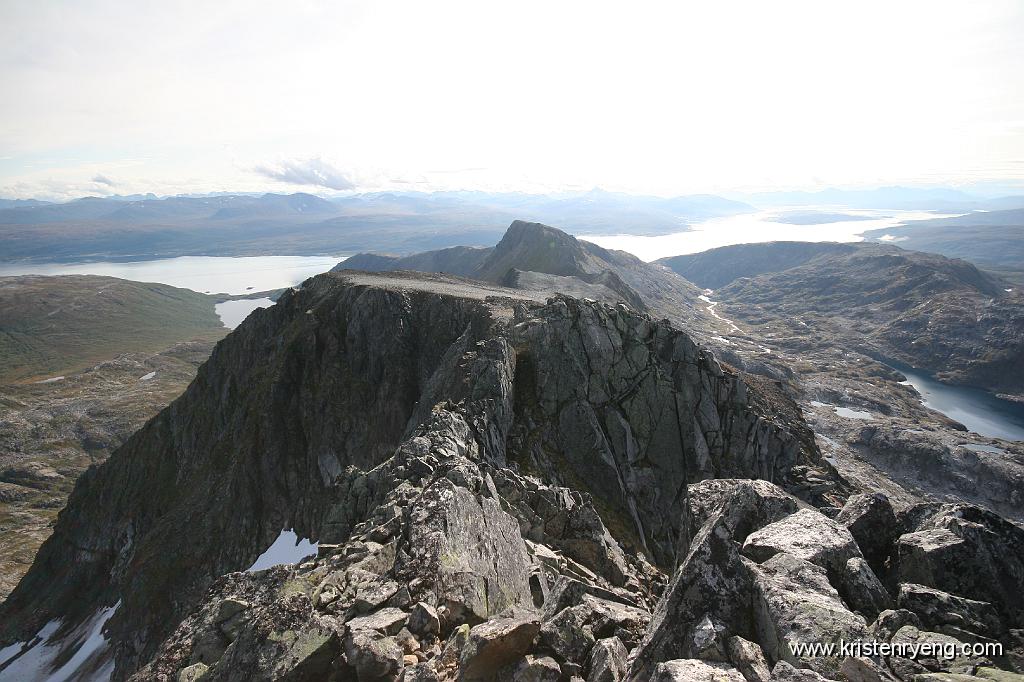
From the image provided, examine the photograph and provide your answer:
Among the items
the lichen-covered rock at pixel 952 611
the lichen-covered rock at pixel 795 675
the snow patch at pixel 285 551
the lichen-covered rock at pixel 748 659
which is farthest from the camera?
the snow patch at pixel 285 551

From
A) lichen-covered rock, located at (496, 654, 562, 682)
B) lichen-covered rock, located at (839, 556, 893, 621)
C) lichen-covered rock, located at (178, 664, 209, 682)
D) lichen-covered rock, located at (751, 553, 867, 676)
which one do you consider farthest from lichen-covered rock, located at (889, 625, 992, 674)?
lichen-covered rock, located at (178, 664, 209, 682)

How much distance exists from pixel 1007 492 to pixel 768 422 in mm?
116760

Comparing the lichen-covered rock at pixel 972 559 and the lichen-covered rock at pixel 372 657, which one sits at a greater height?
the lichen-covered rock at pixel 972 559

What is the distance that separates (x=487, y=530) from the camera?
20766 mm

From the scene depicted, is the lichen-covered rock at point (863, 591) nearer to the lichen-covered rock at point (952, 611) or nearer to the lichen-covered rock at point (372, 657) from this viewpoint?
the lichen-covered rock at point (952, 611)

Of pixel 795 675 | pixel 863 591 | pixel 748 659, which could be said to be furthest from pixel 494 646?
pixel 863 591

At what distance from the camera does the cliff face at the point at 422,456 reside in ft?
83.3

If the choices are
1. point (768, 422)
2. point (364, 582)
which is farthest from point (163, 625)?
point (768, 422)

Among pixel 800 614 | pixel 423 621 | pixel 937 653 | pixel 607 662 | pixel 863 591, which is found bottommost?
pixel 423 621

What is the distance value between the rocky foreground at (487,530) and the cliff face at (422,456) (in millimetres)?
232

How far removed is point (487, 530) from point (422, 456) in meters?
11.3

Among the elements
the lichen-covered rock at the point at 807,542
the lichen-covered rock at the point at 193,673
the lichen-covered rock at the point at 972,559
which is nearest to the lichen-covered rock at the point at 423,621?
the lichen-covered rock at the point at 193,673

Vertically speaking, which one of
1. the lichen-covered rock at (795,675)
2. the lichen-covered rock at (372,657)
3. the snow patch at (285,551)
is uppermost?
the lichen-covered rock at (795,675)

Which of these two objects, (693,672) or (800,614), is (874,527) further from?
(693,672)
